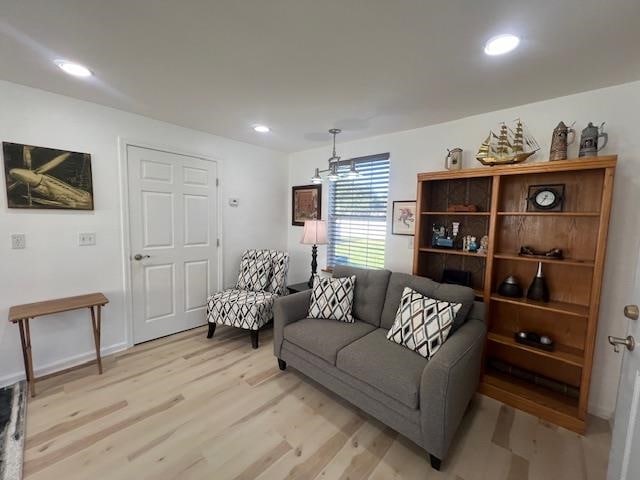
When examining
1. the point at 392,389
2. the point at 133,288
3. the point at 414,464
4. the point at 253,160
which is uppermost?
the point at 253,160

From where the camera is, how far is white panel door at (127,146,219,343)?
9.02ft

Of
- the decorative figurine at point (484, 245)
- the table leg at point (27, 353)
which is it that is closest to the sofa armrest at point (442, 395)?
the decorative figurine at point (484, 245)

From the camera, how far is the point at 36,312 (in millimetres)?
2039

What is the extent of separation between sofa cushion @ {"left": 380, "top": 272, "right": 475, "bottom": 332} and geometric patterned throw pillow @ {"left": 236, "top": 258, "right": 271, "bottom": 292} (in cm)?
149

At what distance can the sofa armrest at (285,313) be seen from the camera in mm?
2377

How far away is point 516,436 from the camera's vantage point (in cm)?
177

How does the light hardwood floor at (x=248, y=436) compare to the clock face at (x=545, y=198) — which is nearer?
the light hardwood floor at (x=248, y=436)

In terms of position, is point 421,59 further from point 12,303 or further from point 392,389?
point 12,303

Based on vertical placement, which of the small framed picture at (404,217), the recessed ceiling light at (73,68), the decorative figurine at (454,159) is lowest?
the small framed picture at (404,217)

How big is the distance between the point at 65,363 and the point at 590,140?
4322mm

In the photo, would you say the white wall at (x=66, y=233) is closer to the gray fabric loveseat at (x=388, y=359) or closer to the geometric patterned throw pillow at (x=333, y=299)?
the gray fabric loveseat at (x=388, y=359)

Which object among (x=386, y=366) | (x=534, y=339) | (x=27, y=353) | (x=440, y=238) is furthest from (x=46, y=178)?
(x=534, y=339)

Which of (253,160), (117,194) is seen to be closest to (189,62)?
(117,194)

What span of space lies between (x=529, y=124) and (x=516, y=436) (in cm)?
221
